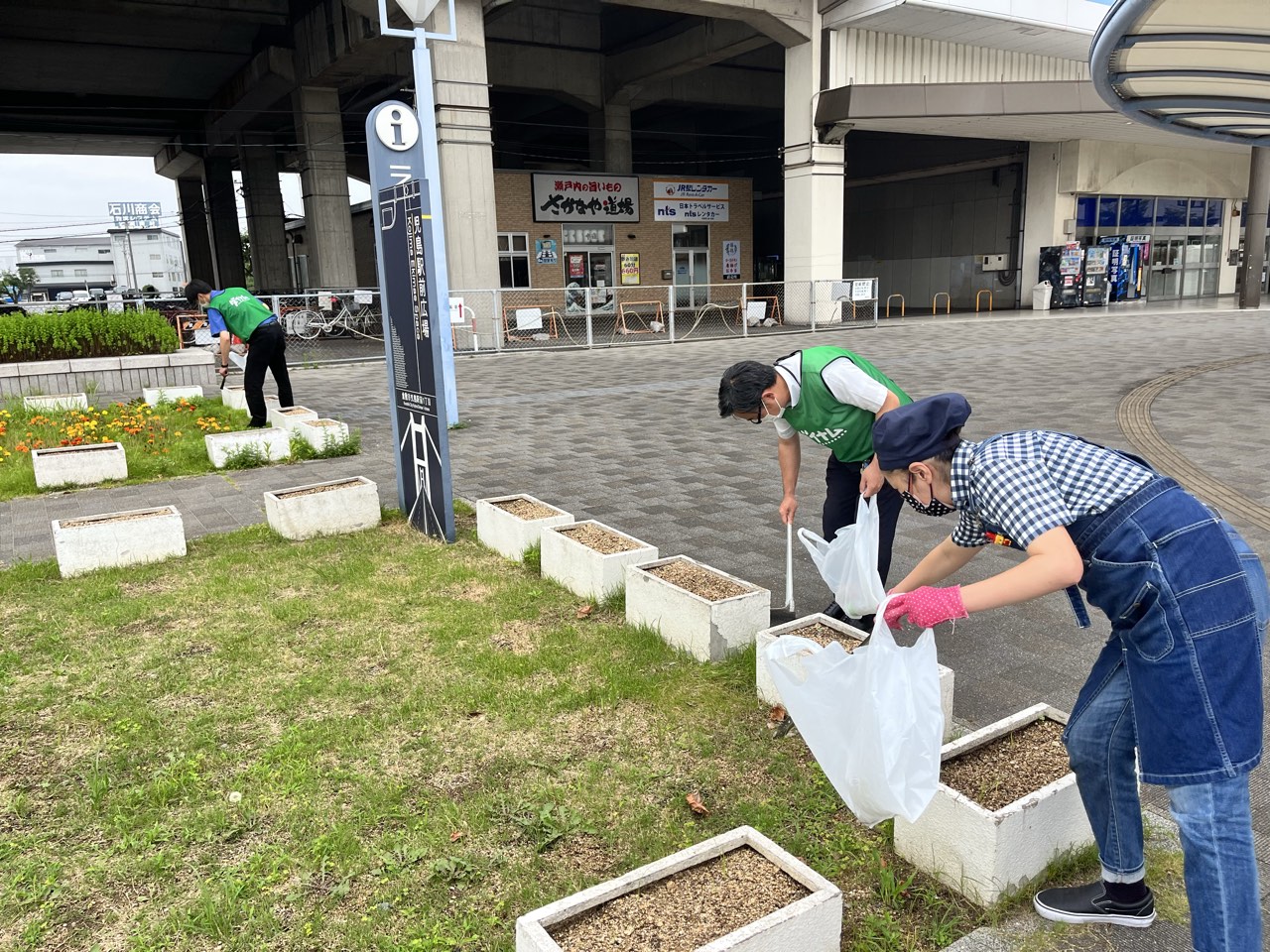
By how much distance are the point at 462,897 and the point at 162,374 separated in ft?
42.0

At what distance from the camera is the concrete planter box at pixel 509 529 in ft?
18.0

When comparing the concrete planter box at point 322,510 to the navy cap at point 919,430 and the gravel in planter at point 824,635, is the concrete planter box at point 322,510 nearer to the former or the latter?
the gravel in planter at point 824,635

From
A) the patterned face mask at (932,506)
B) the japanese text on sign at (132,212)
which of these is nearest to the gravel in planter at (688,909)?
the patterned face mask at (932,506)

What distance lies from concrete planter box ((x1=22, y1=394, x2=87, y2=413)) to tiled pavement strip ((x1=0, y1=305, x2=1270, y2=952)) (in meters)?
2.71

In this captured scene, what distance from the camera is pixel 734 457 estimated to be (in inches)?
331

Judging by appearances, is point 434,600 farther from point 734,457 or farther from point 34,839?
point 734,457

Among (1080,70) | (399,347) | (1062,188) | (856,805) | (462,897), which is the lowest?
(462,897)

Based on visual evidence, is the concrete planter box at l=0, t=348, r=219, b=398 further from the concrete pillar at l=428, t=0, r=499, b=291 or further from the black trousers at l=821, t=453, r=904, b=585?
the black trousers at l=821, t=453, r=904, b=585

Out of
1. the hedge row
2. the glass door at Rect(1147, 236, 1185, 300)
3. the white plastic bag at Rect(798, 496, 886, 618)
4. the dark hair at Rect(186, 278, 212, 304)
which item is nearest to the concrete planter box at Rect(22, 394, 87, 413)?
the hedge row

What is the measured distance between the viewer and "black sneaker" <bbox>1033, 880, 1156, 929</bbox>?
239cm

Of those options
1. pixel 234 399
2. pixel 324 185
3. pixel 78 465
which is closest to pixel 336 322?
pixel 324 185

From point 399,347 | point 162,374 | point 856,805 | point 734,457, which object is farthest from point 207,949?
point 162,374

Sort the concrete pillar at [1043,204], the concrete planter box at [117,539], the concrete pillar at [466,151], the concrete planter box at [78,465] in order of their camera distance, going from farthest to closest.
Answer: the concrete pillar at [1043,204], the concrete pillar at [466,151], the concrete planter box at [78,465], the concrete planter box at [117,539]

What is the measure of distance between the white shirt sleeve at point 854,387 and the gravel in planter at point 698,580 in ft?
3.39
